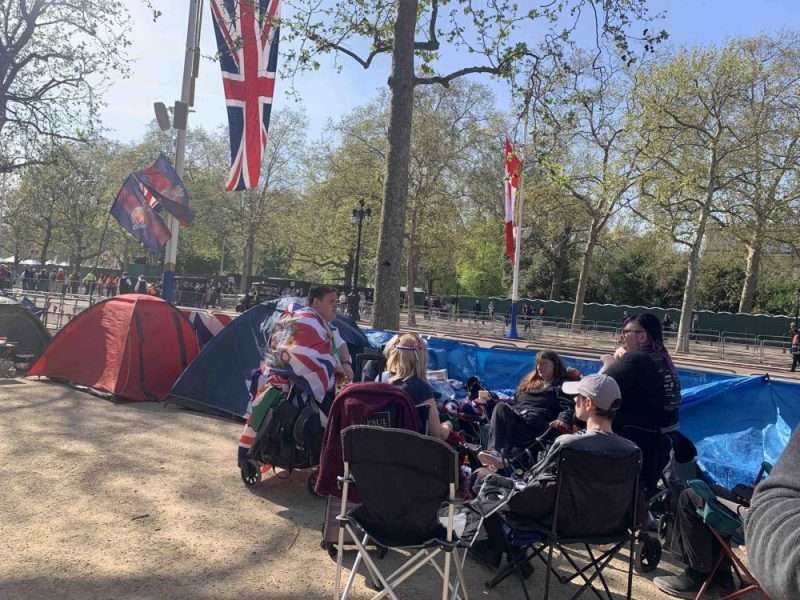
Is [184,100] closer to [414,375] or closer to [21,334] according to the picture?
[21,334]

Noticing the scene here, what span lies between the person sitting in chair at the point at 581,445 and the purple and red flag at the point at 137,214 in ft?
32.4

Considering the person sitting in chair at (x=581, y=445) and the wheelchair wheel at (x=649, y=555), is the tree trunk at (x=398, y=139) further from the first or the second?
the person sitting in chair at (x=581, y=445)

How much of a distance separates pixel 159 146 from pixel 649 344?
148 ft

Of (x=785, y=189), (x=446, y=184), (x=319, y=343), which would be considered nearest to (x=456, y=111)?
(x=446, y=184)

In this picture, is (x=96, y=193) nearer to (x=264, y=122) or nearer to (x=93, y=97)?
(x=93, y=97)

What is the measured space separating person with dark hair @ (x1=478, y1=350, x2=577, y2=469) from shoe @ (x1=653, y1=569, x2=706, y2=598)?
137 centimetres

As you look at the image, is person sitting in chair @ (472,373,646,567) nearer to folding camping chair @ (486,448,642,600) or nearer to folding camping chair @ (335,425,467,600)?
folding camping chair @ (486,448,642,600)

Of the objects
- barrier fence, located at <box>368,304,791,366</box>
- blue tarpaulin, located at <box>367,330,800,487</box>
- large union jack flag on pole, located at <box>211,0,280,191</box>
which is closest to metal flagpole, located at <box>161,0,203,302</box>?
large union jack flag on pole, located at <box>211,0,280,191</box>

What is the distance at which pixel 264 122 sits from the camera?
1264cm

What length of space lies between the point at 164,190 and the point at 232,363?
522 cm

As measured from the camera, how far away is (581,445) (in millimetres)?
3631

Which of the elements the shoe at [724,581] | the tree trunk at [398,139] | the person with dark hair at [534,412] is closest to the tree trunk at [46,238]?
the tree trunk at [398,139]

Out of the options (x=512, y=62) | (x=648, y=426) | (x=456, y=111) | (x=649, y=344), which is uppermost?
(x=456, y=111)

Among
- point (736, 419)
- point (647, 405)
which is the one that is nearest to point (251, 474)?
point (647, 405)
